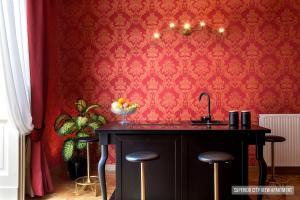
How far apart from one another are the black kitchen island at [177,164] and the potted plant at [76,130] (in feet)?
3.10

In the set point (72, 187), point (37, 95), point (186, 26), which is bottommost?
point (72, 187)

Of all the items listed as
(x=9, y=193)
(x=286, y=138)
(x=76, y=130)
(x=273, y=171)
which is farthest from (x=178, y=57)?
(x=9, y=193)

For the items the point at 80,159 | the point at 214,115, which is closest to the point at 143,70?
the point at 214,115

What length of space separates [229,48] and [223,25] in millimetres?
356

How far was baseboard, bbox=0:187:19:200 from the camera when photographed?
3.05 metres

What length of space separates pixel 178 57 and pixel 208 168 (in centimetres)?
199

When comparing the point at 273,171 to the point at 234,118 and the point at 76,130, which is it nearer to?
the point at 234,118

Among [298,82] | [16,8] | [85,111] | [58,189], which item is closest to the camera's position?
[16,8]

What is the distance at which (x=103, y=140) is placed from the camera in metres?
2.84

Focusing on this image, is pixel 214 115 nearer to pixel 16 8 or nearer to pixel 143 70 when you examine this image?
pixel 143 70

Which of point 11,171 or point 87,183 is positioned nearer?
point 11,171

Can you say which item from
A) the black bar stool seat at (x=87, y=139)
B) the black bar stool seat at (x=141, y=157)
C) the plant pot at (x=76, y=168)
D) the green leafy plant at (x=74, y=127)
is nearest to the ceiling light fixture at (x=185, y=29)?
the green leafy plant at (x=74, y=127)

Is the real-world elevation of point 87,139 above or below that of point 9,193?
above

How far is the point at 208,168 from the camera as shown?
2.87 metres
